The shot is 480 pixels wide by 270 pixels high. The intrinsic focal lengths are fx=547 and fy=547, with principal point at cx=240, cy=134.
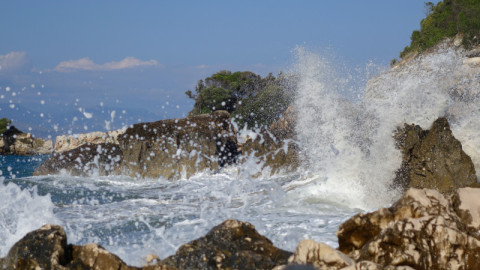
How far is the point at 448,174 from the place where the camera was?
9.10 metres

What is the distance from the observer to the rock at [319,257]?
371 centimetres

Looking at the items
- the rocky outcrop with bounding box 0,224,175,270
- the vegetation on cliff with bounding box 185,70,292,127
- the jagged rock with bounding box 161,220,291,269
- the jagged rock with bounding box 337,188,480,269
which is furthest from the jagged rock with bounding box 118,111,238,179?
the vegetation on cliff with bounding box 185,70,292,127

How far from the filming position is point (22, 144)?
48.7m

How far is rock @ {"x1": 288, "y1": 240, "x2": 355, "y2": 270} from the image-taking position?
3.71m

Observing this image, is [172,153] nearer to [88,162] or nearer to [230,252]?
[88,162]

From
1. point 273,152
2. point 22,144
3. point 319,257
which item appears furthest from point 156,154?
point 22,144

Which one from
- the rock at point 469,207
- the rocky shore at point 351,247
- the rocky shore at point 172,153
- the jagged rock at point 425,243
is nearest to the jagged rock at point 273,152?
the rocky shore at point 172,153

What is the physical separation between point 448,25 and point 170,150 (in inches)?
1222

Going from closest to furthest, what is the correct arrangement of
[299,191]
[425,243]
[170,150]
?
[425,243], [299,191], [170,150]

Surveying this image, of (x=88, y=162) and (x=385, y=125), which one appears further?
(x=88, y=162)

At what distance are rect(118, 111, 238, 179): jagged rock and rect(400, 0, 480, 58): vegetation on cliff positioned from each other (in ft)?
69.9

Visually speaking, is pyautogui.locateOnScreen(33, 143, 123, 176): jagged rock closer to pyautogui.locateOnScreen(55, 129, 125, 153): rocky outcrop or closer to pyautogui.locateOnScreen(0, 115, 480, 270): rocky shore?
pyautogui.locateOnScreen(0, 115, 480, 270): rocky shore

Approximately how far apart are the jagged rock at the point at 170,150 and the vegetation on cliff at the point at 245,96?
1706 cm

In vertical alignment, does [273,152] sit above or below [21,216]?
above
